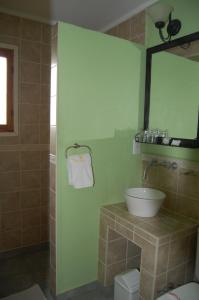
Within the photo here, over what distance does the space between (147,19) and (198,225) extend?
1.87 metres

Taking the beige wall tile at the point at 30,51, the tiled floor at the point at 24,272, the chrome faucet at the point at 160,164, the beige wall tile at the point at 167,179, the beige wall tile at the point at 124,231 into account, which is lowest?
the tiled floor at the point at 24,272

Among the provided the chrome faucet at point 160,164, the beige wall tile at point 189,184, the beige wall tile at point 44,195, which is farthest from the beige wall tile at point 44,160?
the beige wall tile at point 189,184

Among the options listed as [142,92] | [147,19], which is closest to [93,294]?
[142,92]

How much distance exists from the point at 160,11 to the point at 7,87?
1587 millimetres

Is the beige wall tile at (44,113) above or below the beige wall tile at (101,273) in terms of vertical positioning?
above

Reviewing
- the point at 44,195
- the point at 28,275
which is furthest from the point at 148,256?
the point at 44,195

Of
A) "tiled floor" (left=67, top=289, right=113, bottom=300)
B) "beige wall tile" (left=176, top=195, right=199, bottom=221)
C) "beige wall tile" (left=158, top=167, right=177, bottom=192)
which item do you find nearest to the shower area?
"tiled floor" (left=67, top=289, right=113, bottom=300)

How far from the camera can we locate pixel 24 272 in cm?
229

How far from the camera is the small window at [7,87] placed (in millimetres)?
2357

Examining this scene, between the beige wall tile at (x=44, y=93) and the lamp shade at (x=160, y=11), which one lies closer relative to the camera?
the lamp shade at (x=160, y=11)

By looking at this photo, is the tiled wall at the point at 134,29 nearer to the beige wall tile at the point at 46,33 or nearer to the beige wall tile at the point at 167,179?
the beige wall tile at the point at 46,33

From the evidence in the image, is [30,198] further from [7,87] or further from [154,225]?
[154,225]

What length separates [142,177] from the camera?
2268 millimetres

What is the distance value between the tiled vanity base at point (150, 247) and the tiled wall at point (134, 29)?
63.9 inches
